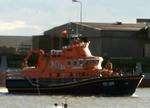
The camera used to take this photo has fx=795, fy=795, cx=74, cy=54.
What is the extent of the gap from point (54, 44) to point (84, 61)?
72.6 metres

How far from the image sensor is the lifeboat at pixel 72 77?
73500 mm

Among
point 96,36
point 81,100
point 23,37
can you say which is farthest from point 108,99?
point 23,37

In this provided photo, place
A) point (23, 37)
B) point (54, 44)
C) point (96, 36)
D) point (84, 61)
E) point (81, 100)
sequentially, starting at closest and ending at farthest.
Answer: point (81, 100)
point (84, 61)
point (96, 36)
point (54, 44)
point (23, 37)

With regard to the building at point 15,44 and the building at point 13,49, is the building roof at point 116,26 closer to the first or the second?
the building at point 13,49

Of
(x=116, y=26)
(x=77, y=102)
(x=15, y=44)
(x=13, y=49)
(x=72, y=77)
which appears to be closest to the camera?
(x=77, y=102)

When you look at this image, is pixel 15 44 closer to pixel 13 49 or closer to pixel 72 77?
pixel 13 49

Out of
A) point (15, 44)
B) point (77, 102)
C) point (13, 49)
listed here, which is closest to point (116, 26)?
point (13, 49)

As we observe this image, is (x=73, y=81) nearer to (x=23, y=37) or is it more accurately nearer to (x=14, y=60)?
(x=14, y=60)

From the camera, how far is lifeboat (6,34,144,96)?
241 ft

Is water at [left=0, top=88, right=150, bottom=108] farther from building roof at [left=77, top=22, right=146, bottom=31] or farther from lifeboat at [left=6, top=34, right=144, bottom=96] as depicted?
building roof at [left=77, top=22, right=146, bottom=31]

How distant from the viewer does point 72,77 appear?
7419cm

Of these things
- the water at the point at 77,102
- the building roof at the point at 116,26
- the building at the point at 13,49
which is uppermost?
the building roof at the point at 116,26

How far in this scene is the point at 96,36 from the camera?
13412 centimetres

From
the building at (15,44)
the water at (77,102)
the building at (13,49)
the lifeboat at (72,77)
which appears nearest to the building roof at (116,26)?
the building at (13,49)
